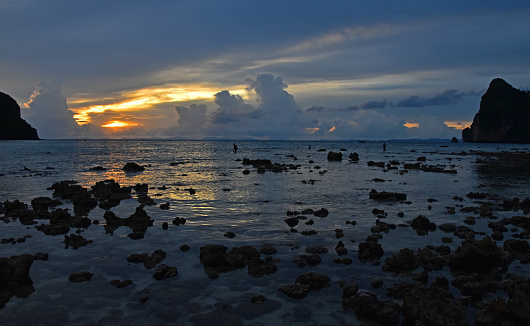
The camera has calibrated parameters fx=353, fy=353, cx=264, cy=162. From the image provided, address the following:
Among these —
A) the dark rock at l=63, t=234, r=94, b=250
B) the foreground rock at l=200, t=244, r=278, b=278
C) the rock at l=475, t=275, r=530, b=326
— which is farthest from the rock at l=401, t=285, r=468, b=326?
the dark rock at l=63, t=234, r=94, b=250

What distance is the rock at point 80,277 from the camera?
12609mm

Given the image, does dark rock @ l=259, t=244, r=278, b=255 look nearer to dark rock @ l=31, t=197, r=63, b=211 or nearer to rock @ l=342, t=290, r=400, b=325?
rock @ l=342, t=290, r=400, b=325

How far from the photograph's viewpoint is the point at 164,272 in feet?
42.4

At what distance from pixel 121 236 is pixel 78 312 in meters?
7.99

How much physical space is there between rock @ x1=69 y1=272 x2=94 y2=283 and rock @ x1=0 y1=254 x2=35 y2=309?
120 centimetres

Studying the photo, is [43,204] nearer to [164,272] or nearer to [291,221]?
[164,272]

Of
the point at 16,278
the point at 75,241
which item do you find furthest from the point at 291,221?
the point at 16,278

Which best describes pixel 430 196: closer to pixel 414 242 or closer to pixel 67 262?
pixel 414 242

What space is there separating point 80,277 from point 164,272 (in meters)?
2.98

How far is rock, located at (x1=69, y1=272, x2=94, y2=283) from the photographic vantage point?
12609 mm

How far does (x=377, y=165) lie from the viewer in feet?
221

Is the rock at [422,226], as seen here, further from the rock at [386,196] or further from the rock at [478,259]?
the rock at [386,196]

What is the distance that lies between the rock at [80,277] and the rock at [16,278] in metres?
1.20

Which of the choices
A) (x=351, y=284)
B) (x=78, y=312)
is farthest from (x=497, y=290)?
(x=78, y=312)
